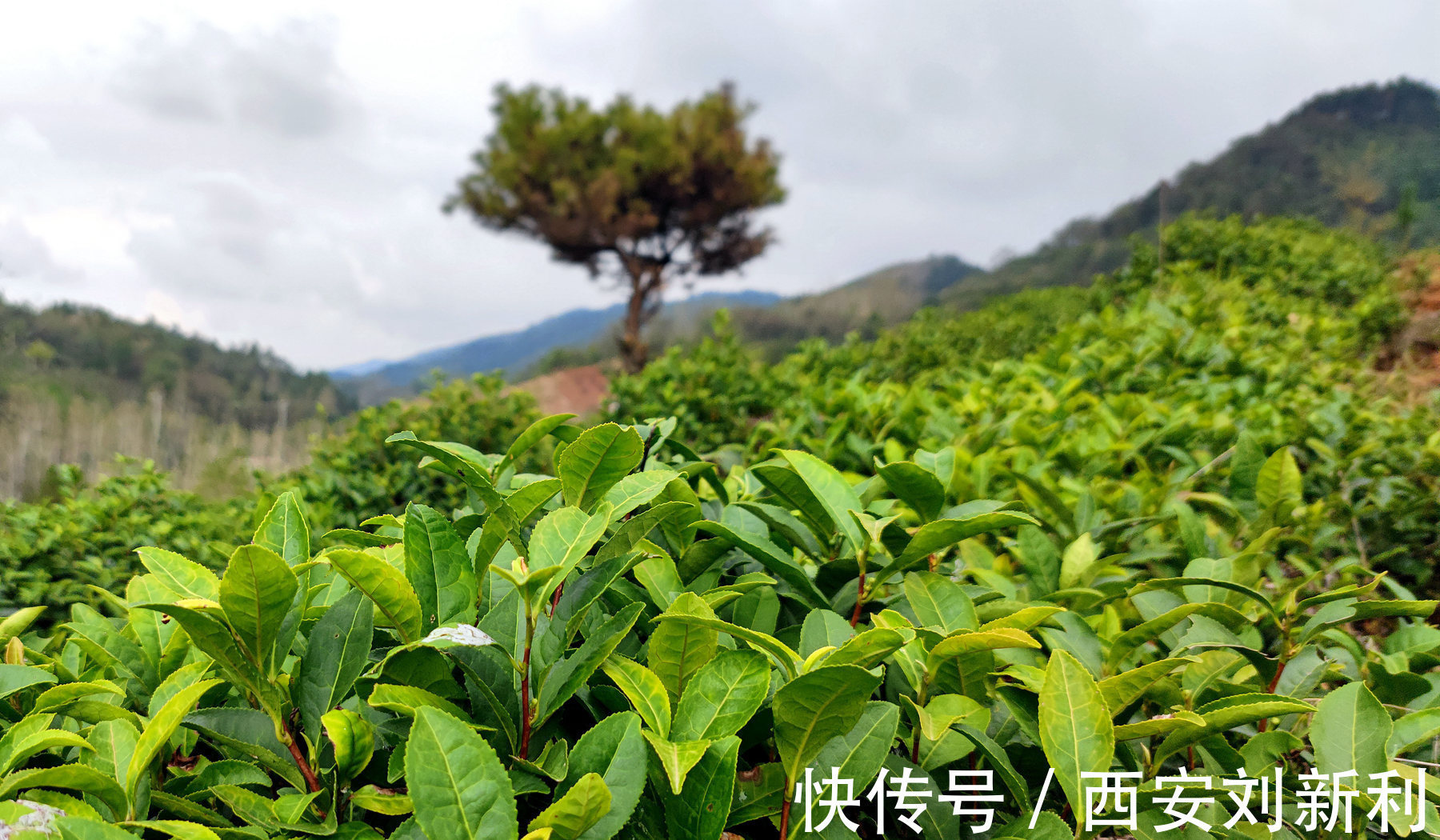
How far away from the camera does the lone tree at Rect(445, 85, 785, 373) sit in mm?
18812

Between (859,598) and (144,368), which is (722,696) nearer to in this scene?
(859,598)

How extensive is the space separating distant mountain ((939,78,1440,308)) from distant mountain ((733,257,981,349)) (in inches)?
46.8

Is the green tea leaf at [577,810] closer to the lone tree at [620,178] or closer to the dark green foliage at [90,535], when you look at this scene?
the dark green foliage at [90,535]

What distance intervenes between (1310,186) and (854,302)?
30.3 ft

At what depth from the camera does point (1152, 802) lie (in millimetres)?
778

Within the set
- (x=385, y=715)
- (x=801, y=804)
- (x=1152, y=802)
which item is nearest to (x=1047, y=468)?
(x=1152, y=802)

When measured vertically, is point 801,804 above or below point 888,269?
below

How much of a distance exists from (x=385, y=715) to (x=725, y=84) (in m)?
21.4

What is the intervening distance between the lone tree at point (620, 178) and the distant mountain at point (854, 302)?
3160mm

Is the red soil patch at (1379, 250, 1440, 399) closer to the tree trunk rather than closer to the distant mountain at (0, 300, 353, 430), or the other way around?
the tree trunk

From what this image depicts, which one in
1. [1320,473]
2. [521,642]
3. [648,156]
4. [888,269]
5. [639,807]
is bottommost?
[1320,473]

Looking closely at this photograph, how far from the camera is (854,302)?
58.7 ft

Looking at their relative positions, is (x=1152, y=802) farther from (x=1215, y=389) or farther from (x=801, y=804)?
(x=1215, y=389)

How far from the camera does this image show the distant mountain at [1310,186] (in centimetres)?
1140
